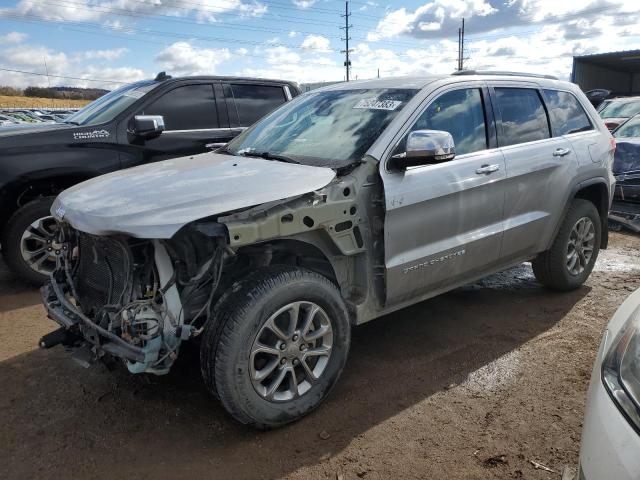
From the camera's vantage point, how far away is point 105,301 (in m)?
3.04

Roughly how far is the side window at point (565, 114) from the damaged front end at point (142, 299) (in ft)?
10.6

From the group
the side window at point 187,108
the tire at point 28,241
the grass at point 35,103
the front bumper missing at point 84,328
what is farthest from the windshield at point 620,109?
the grass at point 35,103

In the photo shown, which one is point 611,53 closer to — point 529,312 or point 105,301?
point 529,312

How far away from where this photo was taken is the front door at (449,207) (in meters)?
3.29

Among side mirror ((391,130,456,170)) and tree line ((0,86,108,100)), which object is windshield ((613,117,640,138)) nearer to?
side mirror ((391,130,456,170))

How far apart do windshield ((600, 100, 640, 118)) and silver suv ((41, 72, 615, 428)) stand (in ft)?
34.8

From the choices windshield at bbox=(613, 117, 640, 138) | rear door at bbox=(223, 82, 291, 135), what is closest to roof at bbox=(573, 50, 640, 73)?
windshield at bbox=(613, 117, 640, 138)

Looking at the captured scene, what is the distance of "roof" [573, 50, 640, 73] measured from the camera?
906 inches

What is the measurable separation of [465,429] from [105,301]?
2131mm

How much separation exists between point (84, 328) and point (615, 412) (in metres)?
2.49

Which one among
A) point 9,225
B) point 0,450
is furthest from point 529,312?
point 9,225

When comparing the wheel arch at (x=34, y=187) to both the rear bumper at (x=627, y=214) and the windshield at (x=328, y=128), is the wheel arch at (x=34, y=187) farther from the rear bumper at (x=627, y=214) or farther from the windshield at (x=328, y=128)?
the rear bumper at (x=627, y=214)

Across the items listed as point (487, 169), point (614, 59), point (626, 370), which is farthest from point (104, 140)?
point (614, 59)

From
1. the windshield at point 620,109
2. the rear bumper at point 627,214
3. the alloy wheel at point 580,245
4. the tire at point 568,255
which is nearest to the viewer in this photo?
the tire at point 568,255
